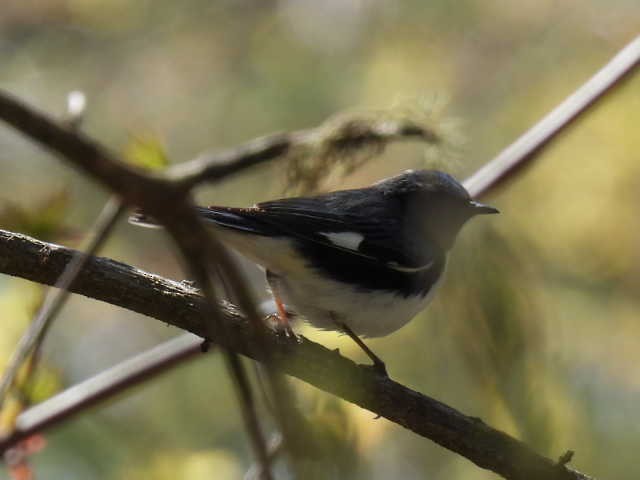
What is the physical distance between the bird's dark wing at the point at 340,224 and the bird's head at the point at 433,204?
0.16m

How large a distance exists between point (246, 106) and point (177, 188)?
18.2 feet

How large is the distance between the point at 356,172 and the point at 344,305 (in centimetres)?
168

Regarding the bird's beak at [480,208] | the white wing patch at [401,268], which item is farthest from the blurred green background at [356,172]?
the white wing patch at [401,268]

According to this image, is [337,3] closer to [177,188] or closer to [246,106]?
[246,106]

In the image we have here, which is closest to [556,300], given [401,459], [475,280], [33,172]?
[401,459]

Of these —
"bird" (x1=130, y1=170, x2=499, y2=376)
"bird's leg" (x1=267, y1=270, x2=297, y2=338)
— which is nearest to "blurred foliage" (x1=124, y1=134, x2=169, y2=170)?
"bird" (x1=130, y1=170, x2=499, y2=376)

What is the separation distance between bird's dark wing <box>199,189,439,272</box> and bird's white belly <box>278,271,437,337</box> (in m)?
0.15

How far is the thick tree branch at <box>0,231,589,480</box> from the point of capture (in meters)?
2.35

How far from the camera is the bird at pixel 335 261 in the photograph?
125 inches

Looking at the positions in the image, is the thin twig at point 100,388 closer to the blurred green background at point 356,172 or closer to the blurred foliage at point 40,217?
the blurred green background at point 356,172

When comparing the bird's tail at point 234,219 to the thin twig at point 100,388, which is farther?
the bird's tail at point 234,219

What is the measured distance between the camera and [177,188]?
0.79 m

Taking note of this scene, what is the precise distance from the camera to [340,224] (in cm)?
342

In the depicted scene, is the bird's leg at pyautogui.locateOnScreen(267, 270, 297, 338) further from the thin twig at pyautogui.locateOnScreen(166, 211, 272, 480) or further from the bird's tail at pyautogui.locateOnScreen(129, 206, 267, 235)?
the thin twig at pyautogui.locateOnScreen(166, 211, 272, 480)
